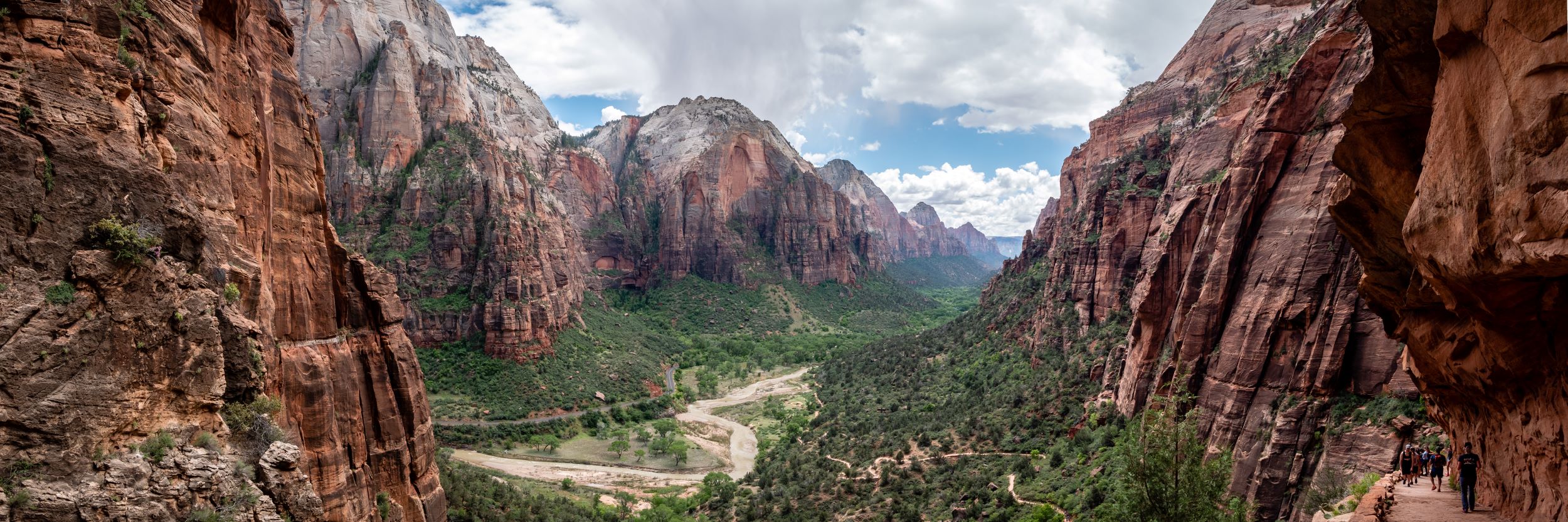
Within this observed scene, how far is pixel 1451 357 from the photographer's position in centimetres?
1285

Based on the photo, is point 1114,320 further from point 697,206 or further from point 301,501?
point 697,206

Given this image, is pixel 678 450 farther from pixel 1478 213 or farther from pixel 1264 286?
pixel 1478 213

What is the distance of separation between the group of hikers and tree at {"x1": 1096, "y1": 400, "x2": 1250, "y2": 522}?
457 centimetres

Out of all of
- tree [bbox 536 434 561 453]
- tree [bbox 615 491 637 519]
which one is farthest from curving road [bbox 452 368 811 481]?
tree [bbox 615 491 637 519]

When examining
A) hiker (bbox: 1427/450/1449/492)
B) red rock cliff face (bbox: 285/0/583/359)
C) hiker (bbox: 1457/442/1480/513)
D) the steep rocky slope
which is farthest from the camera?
red rock cliff face (bbox: 285/0/583/359)

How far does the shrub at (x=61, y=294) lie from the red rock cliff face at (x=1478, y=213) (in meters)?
18.6

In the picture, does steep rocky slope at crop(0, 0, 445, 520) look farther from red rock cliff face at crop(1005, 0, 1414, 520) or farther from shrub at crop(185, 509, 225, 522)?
red rock cliff face at crop(1005, 0, 1414, 520)

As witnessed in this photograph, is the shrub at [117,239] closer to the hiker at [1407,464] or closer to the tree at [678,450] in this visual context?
the hiker at [1407,464]

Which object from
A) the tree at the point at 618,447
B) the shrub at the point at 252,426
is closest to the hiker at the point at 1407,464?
the shrub at the point at 252,426

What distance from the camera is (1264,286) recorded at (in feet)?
91.8

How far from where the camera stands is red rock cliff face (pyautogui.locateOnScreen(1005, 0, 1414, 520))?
2478 centimetres

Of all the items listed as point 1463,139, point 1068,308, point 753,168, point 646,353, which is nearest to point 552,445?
point 646,353

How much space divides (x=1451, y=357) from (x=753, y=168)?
495 feet

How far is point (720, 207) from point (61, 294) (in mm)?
140444
